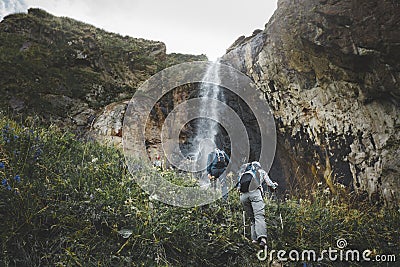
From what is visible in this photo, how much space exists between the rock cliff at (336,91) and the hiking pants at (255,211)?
9.66 feet

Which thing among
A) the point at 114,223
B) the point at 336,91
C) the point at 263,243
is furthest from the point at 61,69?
the point at 263,243

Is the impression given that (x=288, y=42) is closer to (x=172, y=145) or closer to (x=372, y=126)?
(x=372, y=126)

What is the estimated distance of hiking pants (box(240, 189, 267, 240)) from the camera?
405 cm

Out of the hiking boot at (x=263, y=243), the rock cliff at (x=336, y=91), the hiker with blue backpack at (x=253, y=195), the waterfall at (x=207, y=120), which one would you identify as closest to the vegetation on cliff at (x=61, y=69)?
the waterfall at (x=207, y=120)

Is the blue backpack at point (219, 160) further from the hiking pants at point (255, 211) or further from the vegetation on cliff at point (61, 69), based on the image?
the vegetation on cliff at point (61, 69)

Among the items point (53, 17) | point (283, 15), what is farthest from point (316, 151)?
point (53, 17)

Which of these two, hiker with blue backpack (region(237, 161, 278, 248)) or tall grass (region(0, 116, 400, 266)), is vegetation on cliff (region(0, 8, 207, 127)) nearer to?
tall grass (region(0, 116, 400, 266))

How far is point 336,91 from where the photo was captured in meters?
8.55

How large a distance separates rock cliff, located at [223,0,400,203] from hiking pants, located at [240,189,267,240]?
2.94 metres

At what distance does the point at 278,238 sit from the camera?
4.23 m

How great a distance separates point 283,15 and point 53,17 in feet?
43.2

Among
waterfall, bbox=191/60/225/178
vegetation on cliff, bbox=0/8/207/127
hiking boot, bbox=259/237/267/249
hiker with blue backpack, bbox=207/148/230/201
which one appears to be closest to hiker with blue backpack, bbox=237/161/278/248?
hiking boot, bbox=259/237/267/249

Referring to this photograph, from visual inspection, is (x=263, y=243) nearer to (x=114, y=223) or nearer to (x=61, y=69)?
(x=114, y=223)

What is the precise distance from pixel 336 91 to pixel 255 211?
18.5 feet
